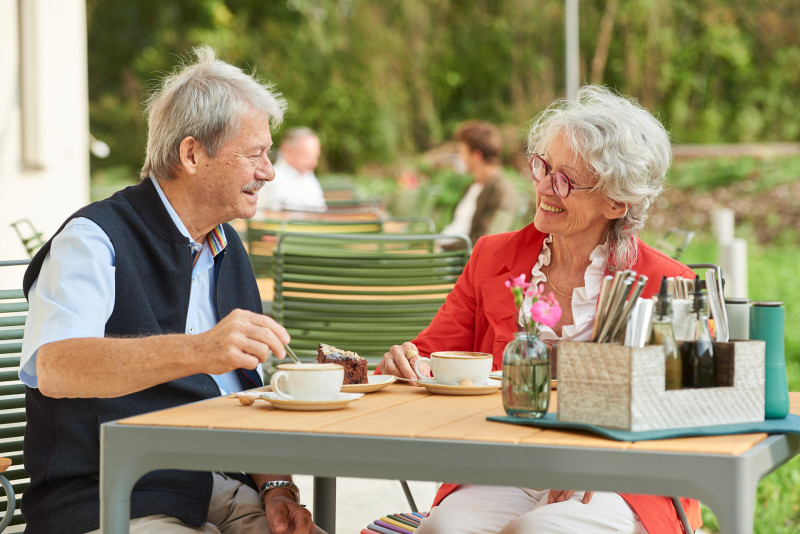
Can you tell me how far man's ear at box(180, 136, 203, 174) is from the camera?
7.74 ft

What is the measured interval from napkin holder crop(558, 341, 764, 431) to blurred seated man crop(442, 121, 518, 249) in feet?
18.6

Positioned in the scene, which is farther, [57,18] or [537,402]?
[57,18]

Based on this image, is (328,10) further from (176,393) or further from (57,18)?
(176,393)

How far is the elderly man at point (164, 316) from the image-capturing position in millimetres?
1900

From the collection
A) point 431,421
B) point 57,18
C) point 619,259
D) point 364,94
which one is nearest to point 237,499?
point 431,421

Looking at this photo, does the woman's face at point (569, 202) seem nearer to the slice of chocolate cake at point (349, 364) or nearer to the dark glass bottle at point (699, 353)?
the slice of chocolate cake at point (349, 364)

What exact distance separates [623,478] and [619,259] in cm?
118

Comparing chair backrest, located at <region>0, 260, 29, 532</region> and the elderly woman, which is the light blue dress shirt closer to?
chair backrest, located at <region>0, 260, 29, 532</region>

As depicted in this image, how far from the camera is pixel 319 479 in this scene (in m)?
2.37

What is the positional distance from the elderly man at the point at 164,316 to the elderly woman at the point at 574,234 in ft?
1.46

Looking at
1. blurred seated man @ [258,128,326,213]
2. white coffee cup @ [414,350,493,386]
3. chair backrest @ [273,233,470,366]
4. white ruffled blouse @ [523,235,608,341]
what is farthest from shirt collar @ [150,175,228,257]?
blurred seated man @ [258,128,326,213]

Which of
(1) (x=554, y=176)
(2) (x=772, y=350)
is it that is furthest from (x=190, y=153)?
(2) (x=772, y=350)

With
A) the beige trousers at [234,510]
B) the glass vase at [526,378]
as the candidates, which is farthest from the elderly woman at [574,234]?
the glass vase at [526,378]

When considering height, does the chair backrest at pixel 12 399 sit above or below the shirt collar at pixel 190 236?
below
